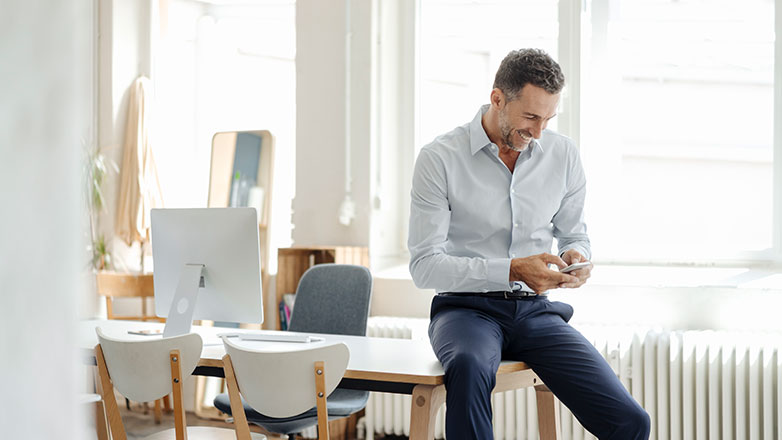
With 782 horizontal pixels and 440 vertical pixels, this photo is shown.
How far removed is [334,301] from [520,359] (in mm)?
1025

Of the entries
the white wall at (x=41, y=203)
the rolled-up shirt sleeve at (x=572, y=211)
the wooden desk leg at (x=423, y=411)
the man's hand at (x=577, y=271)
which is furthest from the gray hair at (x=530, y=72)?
the white wall at (x=41, y=203)

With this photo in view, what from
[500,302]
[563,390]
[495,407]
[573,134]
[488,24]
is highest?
[488,24]

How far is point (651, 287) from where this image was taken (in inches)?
138

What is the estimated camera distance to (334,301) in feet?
9.85

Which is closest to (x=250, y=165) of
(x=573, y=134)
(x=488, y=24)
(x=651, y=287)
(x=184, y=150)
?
(x=184, y=150)

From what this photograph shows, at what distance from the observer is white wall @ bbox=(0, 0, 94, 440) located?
16 centimetres

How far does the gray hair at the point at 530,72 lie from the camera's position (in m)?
2.29

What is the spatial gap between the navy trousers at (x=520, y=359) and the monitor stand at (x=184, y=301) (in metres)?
0.79

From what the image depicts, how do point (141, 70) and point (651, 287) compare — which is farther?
point (141, 70)

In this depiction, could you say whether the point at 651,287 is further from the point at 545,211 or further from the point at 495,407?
the point at 545,211

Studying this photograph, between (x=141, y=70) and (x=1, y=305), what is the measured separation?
516cm

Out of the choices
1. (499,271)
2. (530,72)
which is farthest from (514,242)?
(530,72)

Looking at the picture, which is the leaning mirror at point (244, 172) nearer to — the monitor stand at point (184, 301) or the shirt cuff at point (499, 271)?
the monitor stand at point (184, 301)

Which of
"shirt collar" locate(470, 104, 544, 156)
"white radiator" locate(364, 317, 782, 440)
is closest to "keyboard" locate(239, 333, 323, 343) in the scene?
"shirt collar" locate(470, 104, 544, 156)
